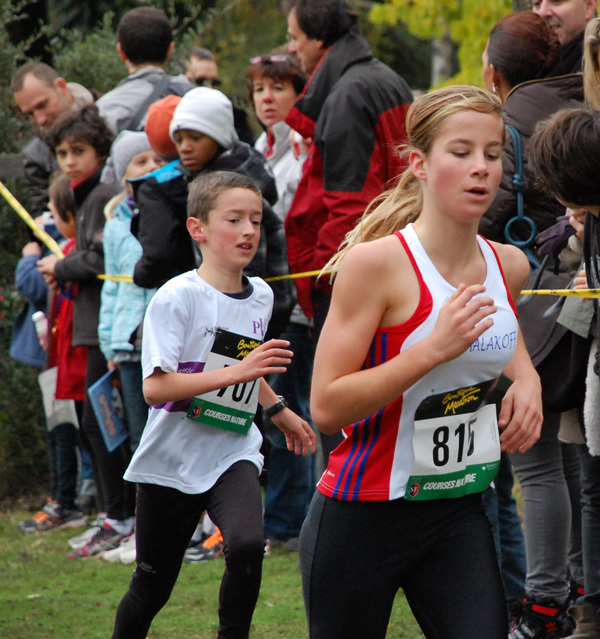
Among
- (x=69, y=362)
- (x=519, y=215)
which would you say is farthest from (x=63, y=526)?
(x=519, y=215)

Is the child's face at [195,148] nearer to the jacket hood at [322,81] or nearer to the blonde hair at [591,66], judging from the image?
the jacket hood at [322,81]

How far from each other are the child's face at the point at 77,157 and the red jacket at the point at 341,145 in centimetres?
160

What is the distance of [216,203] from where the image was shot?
4016 millimetres

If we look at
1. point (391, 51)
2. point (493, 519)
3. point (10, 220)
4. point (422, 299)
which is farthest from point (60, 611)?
point (391, 51)

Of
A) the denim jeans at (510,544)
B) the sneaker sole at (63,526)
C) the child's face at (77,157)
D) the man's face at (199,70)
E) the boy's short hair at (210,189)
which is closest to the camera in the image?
the boy's short hair at (210,189)

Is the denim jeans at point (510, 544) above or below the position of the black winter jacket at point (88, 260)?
below

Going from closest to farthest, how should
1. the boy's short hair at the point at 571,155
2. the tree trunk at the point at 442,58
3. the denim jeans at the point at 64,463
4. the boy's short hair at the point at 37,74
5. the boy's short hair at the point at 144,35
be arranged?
the boy's short hair at the point at 571,155
the boy's short hair at the point at 144,35
the denim jeans at the point at 64,463
the boy's short hair at the point at 37,74
the tree trunk at the point at 442,58

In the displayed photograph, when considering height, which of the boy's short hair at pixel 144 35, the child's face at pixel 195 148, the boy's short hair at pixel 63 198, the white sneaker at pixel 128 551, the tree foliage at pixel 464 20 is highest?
the tree foliage at pixel 464 20

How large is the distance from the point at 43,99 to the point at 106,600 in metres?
3.83

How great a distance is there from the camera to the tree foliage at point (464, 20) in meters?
12.5

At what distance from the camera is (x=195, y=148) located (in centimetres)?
515

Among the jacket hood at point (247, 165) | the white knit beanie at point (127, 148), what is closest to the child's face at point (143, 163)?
the white knit beanie at point (127, 148)

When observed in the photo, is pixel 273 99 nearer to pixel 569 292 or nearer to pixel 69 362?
pixel 69 362

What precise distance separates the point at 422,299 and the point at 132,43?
5.10 metres
